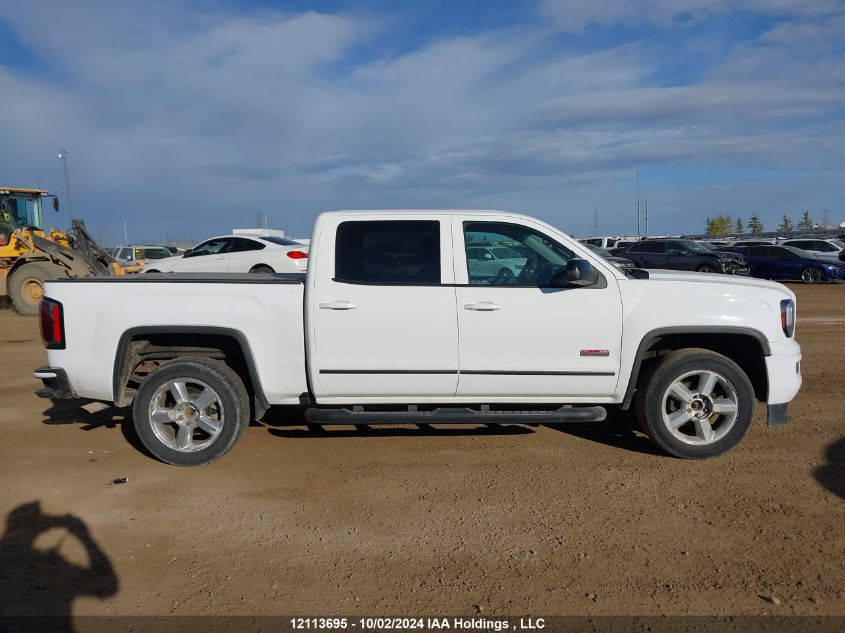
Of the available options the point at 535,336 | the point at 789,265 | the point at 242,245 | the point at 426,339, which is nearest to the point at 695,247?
the point at 789,265

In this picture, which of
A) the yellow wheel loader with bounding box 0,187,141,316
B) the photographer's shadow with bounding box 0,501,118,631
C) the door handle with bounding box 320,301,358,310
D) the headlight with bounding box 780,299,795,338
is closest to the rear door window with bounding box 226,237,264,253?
the yellow wheel loader with bounding box 0,187,141,316

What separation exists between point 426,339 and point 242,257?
12113 millimetres

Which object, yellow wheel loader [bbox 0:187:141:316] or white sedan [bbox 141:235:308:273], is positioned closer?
yellow wheel loader [bbox 0:187:141:316]

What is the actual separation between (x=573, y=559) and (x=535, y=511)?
61 centimetres

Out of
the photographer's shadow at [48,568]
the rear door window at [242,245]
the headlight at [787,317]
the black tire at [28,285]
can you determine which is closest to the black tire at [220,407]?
the photographer's shadow at [48,568]

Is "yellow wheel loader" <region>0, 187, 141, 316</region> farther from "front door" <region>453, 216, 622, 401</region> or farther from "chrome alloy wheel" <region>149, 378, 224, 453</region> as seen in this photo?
"front door" <region>453, 216, 622, 401</region>

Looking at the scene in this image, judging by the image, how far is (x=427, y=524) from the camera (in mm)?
4109

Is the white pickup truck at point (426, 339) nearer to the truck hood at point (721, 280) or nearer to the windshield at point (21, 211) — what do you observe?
the truck hood at point (721, 280)

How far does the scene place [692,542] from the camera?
3838mm

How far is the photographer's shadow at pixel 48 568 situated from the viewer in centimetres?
324

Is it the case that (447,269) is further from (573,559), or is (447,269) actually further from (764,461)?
(764,461)

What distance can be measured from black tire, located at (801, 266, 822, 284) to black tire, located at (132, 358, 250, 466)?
23997mm

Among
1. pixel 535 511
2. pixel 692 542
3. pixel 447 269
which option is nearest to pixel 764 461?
pixel 692 542

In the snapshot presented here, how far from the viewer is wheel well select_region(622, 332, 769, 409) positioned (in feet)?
16.5
